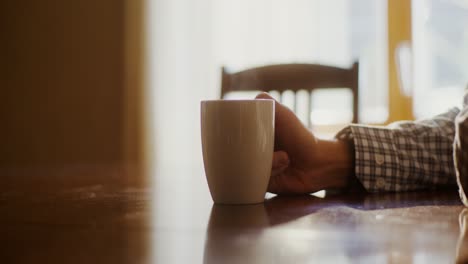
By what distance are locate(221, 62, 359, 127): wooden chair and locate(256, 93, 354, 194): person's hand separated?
535 millimetres

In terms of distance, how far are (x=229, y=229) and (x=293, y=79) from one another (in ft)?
3.02

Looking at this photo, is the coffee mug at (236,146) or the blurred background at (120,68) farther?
the blurred background at (120,68)

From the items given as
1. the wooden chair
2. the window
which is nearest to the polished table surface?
the wooden chair

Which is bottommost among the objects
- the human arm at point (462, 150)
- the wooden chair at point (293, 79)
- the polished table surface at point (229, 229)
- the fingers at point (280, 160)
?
the polished table surface at point (229, 229)

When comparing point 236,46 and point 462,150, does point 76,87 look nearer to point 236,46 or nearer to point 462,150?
point 236,46

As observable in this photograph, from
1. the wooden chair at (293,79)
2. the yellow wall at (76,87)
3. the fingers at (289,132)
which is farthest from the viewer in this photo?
the yellow wall at (76,87)

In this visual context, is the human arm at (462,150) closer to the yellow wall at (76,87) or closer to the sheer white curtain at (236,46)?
the sheer white curtain at (236,46)

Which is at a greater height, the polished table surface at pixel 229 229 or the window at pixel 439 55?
the window at pixel 439 55

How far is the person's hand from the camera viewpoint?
25.0 inches

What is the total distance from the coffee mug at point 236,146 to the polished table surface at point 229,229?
0.07 ft

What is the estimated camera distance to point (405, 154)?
737mm

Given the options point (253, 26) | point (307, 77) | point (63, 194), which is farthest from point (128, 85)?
point (63, 194)

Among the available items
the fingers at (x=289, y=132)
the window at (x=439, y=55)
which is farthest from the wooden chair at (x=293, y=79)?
the window at (x=439, y=55)

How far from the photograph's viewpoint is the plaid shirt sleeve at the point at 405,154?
691 mm
